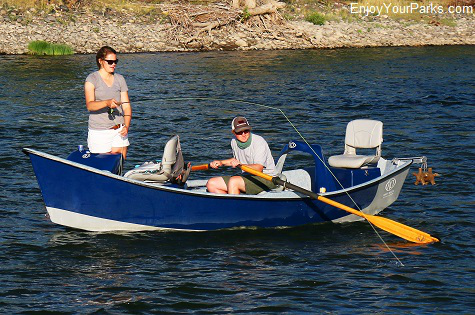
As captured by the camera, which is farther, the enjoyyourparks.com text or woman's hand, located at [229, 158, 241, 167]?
the enjoyyourparks.com text

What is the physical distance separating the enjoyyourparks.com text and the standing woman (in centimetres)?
3109

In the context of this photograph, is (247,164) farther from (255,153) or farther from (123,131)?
(123,131)

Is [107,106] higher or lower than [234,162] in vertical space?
higher


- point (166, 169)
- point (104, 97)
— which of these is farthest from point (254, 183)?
point (104, 97)

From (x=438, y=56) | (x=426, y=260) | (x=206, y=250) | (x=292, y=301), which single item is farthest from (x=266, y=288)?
(x=438, y=56)

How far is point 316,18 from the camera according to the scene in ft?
128

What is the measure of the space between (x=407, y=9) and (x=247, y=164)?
32.5m

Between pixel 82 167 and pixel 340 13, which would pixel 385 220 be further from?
pixel 340 13

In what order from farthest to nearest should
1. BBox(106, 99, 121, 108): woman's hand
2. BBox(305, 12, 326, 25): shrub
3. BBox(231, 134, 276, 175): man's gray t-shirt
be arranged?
1. BBox(305, 12, 326, 25): shrub
2. BBox(231, 134, 276, 175): man's gray t-shirt
3. BBox(106, 99, 121, 108): woman's hand

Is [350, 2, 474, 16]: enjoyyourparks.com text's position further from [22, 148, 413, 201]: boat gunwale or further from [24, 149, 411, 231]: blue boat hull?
[24, 149, 411, 231]: blue boat hull

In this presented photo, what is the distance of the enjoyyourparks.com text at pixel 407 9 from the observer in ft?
136

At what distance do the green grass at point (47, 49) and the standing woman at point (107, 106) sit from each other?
23.8m

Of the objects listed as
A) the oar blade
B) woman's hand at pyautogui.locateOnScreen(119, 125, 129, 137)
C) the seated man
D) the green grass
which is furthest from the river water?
the green grass

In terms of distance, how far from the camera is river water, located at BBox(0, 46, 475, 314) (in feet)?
30.2
